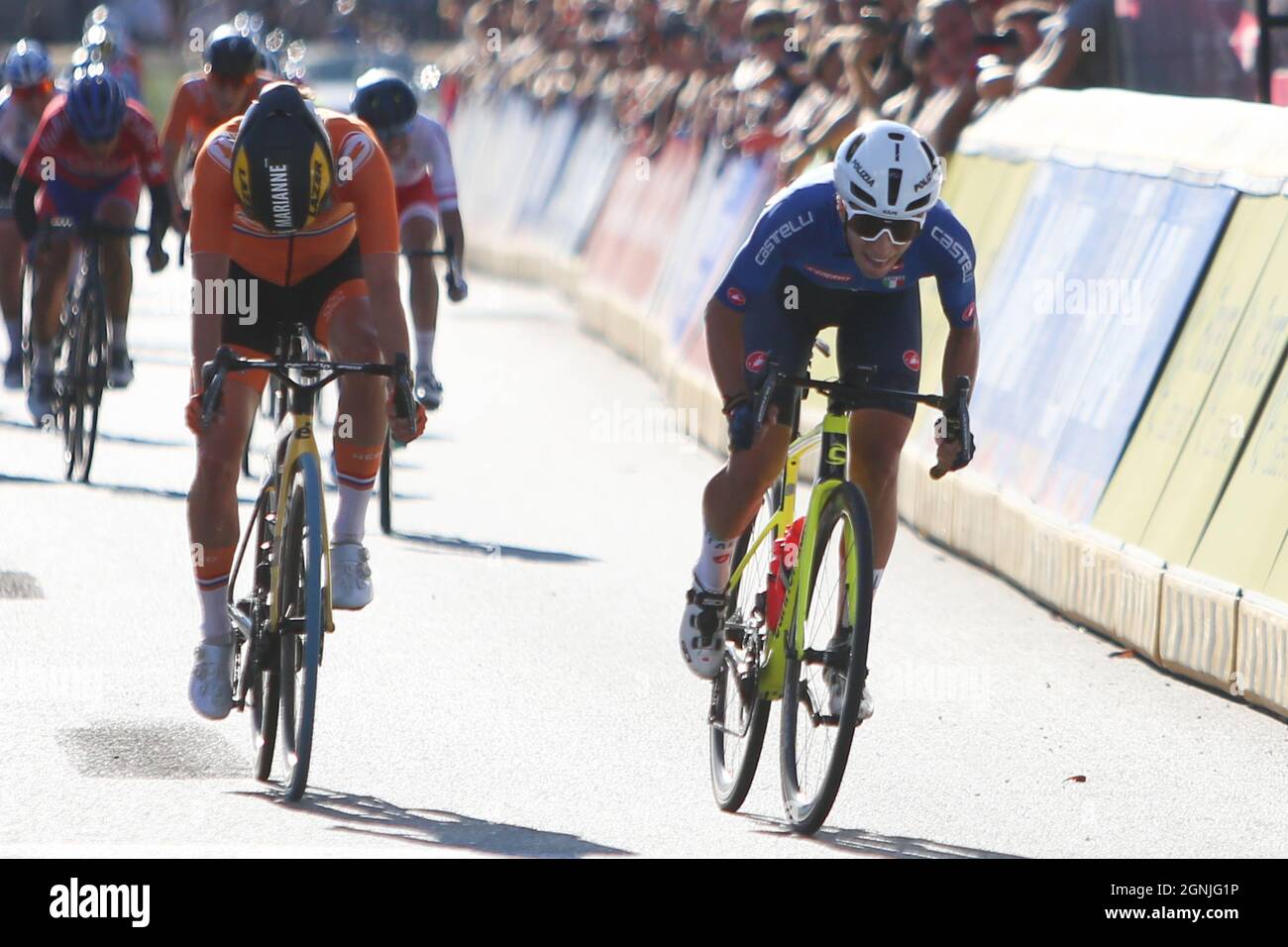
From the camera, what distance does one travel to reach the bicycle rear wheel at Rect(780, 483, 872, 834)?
647 cm

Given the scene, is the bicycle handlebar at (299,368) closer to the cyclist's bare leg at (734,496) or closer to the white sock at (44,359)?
the cyclist's bare leg at (734,496)

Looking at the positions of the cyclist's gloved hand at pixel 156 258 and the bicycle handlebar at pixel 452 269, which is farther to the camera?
the cyclist's gloved hand at pixel 156 258

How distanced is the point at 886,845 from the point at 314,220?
8.05 feet

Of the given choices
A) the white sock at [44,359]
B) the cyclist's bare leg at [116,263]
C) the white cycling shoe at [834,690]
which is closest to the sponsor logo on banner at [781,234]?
the white cycling shoe at [834,690]

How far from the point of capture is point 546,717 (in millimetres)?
8172

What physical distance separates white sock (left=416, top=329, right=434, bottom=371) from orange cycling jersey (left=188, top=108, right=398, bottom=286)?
5.09 metres

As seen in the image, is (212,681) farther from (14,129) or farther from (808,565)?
(14,129)

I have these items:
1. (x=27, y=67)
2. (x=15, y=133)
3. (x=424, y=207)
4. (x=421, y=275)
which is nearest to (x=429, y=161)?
(x=424, y=207)

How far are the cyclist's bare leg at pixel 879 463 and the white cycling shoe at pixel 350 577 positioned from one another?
4.89 ft

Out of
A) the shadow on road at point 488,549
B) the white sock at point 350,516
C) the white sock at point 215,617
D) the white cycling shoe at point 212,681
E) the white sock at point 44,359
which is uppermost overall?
the white sock at point 350,516

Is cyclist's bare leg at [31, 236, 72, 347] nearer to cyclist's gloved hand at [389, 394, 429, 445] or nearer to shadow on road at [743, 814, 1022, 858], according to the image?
cyclist's gloved hand at [389, 394, 429, 445]

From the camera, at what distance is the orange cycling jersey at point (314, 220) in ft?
23.1
